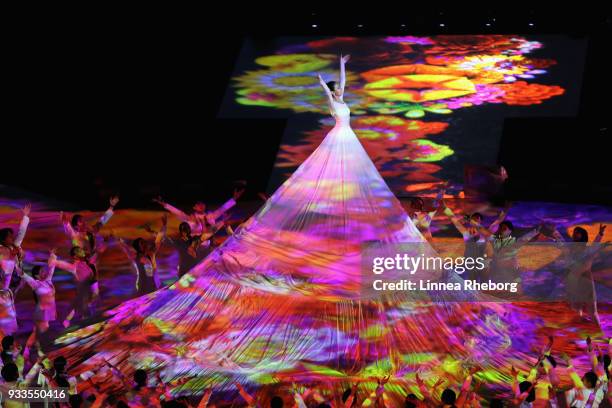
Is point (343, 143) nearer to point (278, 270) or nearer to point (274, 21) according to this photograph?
point (278, 270)

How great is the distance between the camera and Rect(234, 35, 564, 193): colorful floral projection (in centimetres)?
1173

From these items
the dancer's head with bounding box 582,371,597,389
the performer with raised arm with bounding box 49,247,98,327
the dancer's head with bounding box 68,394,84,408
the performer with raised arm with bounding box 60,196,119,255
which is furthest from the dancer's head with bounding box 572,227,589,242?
the dancer's head with bounding box 68,394,84,408

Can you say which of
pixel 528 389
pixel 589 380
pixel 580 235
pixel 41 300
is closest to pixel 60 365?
pixel 41 300

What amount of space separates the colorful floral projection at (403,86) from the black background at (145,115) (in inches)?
17.0

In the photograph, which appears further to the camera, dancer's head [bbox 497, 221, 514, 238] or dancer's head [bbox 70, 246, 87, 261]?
dancer's head [bbox 497, 221, 514, 238]

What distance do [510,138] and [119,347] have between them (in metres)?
5.70

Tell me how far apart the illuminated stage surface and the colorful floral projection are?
3.62 metres

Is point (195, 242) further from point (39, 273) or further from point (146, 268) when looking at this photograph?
point (39, 273)

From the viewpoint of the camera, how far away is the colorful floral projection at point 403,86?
11.7m

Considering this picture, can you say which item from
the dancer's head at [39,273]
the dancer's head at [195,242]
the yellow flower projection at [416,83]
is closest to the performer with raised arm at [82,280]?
the dancer's head at [39,273]

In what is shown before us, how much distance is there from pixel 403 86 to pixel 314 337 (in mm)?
5659

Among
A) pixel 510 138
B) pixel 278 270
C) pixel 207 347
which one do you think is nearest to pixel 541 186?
pixel 510 138

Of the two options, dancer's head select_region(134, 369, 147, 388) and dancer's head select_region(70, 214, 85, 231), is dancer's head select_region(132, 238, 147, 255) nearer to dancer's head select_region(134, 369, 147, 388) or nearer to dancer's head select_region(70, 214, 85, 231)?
dancer's head select_region(70, 214, 85, 231)

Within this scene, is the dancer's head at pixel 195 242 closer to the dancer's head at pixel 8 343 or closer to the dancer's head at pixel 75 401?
the dancer's head at pixel 8 343
